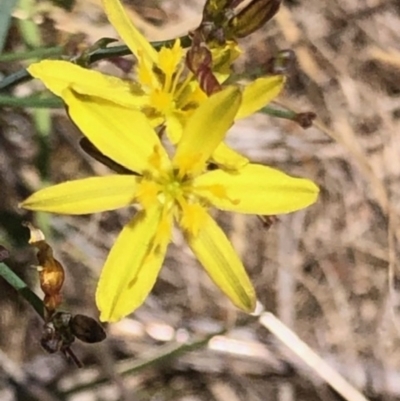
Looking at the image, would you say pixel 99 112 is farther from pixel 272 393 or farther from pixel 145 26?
pixel 272 393

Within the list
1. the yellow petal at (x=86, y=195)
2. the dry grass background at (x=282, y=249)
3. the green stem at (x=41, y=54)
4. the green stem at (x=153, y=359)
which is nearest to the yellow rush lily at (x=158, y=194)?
the yellow petal at (x=86, y=195)

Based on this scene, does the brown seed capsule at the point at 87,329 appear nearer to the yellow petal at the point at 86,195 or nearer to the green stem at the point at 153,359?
the yellow petal at the point at 86,195

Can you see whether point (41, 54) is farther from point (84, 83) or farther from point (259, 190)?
point (259, 190)

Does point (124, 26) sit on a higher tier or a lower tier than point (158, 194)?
higher

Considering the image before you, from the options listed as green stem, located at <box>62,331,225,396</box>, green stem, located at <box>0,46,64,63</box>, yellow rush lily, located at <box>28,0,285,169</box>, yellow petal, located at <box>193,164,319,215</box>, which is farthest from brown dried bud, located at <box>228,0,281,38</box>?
green stem, located at <box>62,331,225,396</box>

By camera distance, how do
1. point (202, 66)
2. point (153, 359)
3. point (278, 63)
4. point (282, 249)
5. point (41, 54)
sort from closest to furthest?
point (202, 66) → point (278, 63) → point (41, 54) → point (153, 359) → point (282, 249)

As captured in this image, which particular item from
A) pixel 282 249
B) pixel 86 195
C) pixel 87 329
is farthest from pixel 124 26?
pixel 282 249
